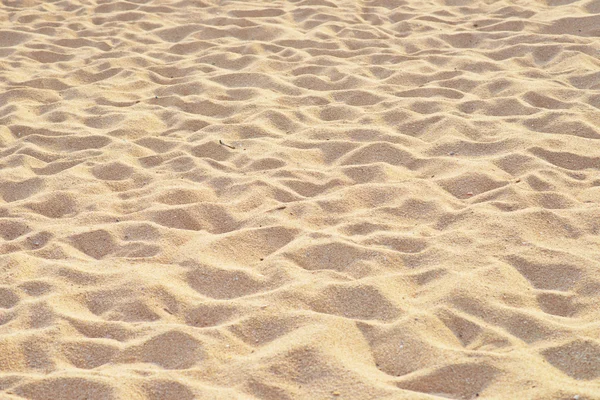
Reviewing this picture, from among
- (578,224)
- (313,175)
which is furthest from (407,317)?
(313,175)

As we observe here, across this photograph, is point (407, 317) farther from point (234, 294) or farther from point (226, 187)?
point (226, 187)

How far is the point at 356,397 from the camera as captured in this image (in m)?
2.22

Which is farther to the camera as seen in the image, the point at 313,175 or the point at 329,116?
the point at 329,116

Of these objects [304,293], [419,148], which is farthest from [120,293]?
[419,148]

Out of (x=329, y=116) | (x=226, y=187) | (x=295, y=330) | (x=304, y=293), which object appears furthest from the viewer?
(x=329, y=116)

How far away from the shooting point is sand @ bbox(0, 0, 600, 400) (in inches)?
94.3

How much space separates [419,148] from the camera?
388 cm

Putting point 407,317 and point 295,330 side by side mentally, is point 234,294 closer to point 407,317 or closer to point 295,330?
point 295,330

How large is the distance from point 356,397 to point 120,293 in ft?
3.24

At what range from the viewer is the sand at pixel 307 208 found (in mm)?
2395

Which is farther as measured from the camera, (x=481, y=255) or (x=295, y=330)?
(x=481, y=255)

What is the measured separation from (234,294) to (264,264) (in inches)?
8.2

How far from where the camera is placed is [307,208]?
3373mm

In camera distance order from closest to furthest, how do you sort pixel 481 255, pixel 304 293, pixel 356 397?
pixel 356 397, pixel 304 293, pixel 481 255
